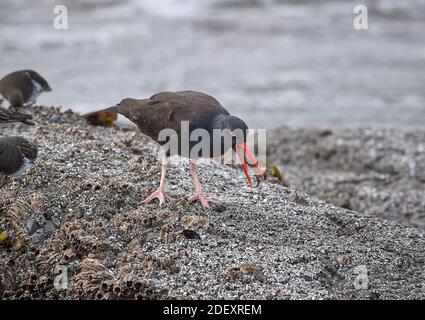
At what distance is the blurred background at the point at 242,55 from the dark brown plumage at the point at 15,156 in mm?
5460

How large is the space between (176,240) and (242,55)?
32.9 ft

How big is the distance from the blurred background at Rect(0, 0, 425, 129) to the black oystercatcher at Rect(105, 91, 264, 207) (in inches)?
204

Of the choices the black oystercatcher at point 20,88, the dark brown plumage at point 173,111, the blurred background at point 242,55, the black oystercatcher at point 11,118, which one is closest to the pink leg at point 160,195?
the dark brown plumage at point 173,111

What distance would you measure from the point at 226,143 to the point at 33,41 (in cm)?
1098

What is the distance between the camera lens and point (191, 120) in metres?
4.41

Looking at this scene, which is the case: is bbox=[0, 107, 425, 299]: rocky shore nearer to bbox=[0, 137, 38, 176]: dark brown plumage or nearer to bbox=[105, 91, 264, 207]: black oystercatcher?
bbox=[0, 137, 38, 176]: dark brown plumage

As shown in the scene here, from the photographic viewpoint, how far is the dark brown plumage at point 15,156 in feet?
14.7

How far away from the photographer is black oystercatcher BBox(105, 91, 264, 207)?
4355 mm

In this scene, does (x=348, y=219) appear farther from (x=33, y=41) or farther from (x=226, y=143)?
(x=33, y=41)

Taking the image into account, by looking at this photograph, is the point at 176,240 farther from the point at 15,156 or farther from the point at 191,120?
the point at 15,156

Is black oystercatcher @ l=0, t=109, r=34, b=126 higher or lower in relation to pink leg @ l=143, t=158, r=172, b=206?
higher

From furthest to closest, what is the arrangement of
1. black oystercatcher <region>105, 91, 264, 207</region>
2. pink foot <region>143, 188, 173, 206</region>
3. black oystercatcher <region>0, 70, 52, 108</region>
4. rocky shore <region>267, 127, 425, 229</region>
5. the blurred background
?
the blurred background < rocky shore <region>267, 127, 425, 229</region> < black oystercatcher <region>0, 70, 52, 108</region> < pink foot <region>143, 188, 173, 206</region> < black oystercatcher <region>105, 91, 264, 207</region>

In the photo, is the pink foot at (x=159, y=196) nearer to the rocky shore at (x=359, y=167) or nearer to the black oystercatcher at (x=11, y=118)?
the black oystercatcher at (x=11, y=118)

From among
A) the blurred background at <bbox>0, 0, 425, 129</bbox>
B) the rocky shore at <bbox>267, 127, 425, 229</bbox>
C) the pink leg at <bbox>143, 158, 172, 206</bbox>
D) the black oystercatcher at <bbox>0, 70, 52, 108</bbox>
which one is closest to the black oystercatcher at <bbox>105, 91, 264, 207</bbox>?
the pink leg at <bbox>143, 158, 172, 206</bbox>
